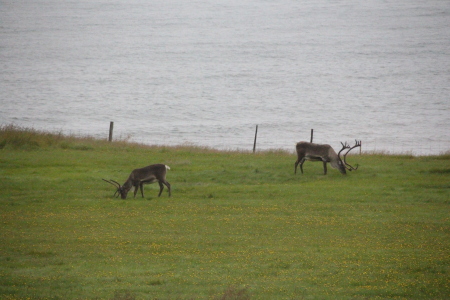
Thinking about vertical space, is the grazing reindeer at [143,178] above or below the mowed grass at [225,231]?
above

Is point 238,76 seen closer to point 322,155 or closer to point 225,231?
point 322,155

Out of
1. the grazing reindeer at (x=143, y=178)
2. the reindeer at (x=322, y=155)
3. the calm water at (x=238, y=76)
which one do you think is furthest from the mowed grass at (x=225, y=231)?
the calm water at (x=238, y=76)

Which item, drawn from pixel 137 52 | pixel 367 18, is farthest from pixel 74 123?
pixel 367 18

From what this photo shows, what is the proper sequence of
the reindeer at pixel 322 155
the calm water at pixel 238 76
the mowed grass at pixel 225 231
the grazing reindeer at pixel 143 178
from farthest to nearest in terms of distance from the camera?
the calm water at pixel 238 76 < the reindeer at pixel 322 155 < the grazing reindeer at pixel 143 178 < the mowed grass at pixel 225 231

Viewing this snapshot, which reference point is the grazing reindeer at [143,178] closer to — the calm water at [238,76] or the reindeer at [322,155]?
the reindeer at [322,155]

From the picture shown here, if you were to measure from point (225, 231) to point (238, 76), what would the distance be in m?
96.0

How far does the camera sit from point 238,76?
364ft

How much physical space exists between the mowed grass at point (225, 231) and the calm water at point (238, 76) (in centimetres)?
2387

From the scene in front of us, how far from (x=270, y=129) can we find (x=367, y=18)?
115503 mm

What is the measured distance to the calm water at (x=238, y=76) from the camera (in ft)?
227

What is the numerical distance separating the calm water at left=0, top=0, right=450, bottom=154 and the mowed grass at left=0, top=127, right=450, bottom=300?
23872mm

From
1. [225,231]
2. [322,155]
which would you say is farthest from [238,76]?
[225,231]

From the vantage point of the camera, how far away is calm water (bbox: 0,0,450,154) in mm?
69062

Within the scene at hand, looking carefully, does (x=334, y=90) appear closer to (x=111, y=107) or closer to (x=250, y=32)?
(x=111, y=107)
